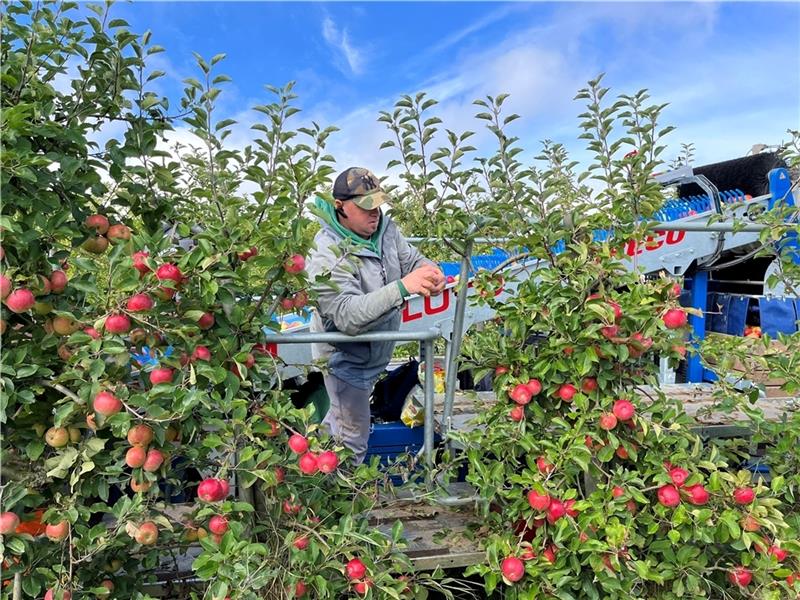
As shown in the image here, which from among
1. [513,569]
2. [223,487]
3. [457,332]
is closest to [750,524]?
[513,569]

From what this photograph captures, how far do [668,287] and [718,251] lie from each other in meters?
3.95

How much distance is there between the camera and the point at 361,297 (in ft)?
7.90

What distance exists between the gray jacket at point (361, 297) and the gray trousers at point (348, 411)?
0.15ft

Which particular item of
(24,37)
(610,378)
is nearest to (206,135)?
(24,37)

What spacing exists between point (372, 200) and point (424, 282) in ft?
1.79

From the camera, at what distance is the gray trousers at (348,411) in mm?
2811

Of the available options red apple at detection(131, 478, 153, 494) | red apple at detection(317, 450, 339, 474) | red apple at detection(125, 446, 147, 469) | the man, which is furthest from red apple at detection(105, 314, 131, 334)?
the man

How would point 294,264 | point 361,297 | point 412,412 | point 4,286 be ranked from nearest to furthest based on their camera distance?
point 4,286, point 294,264, point 361,297, point 412,412

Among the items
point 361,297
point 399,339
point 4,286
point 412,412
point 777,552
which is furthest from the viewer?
point 412,412

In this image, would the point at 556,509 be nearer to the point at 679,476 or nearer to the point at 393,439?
the point at 679,476

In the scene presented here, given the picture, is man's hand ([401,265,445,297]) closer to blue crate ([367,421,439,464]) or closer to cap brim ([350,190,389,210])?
cap brim ([350,190,389,210])

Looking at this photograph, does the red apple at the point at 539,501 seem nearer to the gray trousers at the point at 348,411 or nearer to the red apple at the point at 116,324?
the gray trousers at the point at 348,411

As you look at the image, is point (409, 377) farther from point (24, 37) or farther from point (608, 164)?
point (24, 37)

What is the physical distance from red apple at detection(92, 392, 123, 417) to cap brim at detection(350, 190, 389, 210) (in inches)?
56.6
